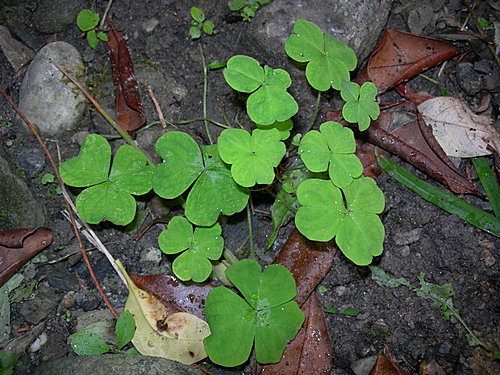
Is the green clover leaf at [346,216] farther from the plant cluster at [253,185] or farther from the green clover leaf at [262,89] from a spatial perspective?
the green clover leaf at [262,89]

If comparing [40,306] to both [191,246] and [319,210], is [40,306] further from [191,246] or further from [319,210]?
[319,210]

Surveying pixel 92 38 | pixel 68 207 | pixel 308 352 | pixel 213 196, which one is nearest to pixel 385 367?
pixel 308 352

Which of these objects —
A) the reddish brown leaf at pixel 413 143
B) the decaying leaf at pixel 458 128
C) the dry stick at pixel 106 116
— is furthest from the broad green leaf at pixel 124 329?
the decaying leaf at pixel 458 128

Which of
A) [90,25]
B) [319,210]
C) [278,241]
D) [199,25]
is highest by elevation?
[199,25]

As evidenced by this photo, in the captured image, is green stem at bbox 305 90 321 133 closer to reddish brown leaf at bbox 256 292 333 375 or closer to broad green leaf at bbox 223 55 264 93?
broad green leaf at bbox 223 55 264 93

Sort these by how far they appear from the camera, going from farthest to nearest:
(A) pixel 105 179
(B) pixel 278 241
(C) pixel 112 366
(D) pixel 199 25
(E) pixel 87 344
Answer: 1. (D) pixel 199 25
2. (B) pixel 278 241
3. (A) pixel 105 179
4. (E) pixel 87 344
5. (C) pixel 112 366

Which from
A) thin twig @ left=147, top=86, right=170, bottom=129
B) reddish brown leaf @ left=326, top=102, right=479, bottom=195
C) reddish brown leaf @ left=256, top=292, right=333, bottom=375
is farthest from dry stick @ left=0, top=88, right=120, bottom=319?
reddish brown leaf @ left=326, top=102, right=479, bottom=195

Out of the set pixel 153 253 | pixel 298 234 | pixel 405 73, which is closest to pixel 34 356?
pixel 153 253
